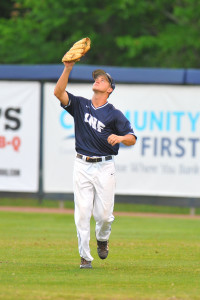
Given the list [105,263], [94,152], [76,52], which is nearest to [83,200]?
[94,152]

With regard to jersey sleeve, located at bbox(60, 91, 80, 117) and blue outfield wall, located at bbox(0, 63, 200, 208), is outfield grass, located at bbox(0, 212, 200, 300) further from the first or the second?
blue outfield wall, located at bbox(0, 63, 200, 208)

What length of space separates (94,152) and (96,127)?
29 centimetres

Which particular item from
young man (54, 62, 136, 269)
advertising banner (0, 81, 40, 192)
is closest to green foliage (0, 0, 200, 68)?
advertising banner (0, 81, 40, 192)

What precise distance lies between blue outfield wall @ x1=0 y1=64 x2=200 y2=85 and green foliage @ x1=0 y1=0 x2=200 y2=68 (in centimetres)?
772

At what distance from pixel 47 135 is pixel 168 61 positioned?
32.2 feet

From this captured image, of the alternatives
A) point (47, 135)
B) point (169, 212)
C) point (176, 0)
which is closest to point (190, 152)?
point (169, 212)

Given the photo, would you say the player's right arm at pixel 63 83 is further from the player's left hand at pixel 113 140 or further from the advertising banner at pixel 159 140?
the advertising banner at pixel 159 140

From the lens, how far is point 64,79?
8.81 metres

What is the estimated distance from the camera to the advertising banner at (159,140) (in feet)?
59.7

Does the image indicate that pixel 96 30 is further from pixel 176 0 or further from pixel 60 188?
pixel 60 188

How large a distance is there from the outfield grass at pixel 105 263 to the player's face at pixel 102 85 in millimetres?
2018

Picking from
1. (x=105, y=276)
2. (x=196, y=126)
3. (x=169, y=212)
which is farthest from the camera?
(x=169, y=212)

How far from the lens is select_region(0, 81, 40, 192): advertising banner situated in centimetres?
1884

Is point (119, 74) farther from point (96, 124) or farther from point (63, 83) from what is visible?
point (63, 83)
